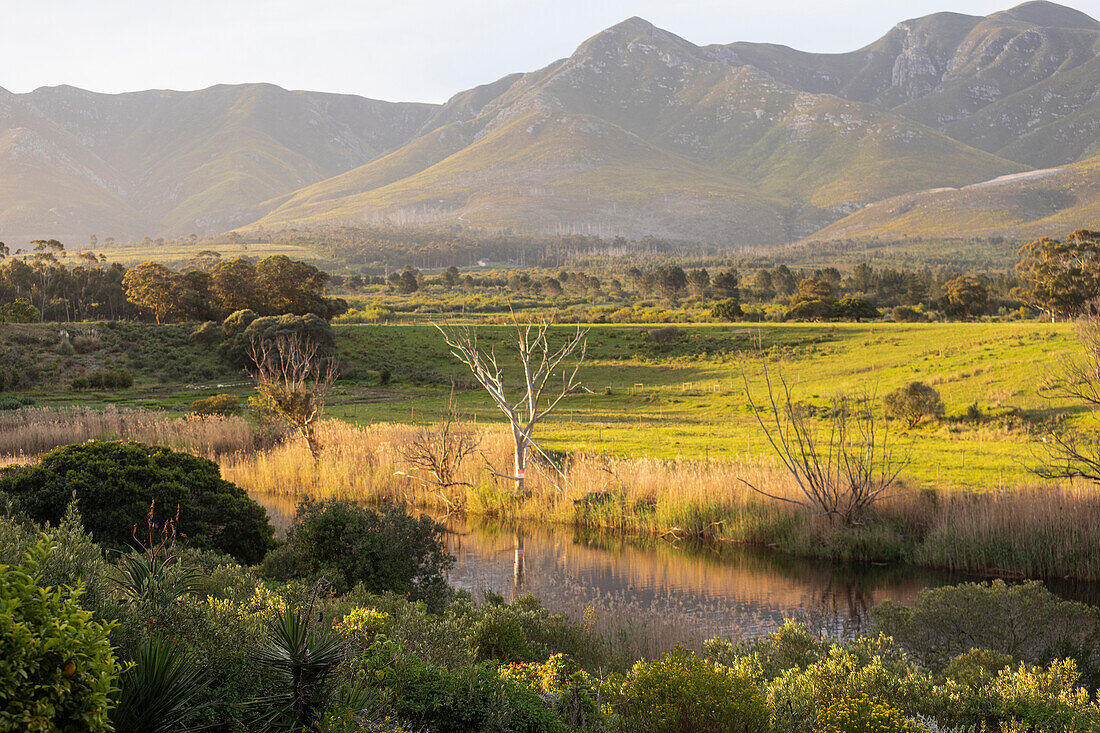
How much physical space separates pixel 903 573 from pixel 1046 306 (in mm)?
58220

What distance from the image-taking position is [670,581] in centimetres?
1498

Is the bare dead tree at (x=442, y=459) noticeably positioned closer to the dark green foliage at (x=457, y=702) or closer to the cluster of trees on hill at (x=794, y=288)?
the dark green foliage at (x=457, y=702)

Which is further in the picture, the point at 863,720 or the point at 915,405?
the point at 915,405

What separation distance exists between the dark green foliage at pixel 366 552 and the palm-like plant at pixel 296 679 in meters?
6.48

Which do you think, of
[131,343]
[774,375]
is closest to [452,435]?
[774,375]

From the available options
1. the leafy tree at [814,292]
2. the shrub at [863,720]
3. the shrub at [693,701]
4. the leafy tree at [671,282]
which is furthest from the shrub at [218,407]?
the leafy tree at [671,282]

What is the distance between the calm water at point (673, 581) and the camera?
41.0 ft

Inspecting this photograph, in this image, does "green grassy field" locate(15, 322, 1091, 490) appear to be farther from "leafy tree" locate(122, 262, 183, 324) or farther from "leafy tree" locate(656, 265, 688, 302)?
"leafy tree" locate(656, 265, 688, 302)

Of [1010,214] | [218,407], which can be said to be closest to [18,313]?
[218,407]

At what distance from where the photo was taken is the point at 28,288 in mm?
74188

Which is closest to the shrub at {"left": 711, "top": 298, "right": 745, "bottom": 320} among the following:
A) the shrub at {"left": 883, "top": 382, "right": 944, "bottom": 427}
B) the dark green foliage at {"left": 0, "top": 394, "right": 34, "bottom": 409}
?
the shrub at {"left": 883, "top": 382, "right": 944, "bottom": 427}

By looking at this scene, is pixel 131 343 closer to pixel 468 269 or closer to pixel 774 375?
pixel 774 375

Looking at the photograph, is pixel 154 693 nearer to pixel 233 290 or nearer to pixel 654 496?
pixel 654 496

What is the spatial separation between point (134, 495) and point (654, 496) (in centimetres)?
1116
